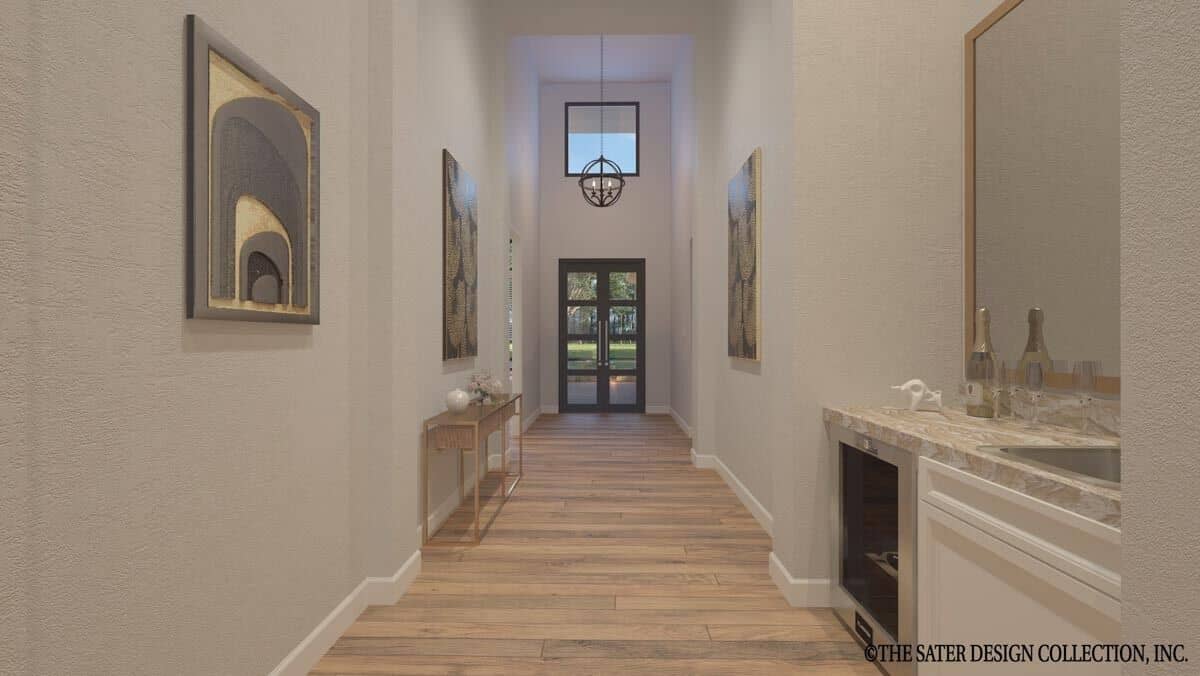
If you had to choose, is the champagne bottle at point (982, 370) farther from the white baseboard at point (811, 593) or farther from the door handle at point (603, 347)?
the door handle at point (603, 347)

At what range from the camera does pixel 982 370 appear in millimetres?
2291

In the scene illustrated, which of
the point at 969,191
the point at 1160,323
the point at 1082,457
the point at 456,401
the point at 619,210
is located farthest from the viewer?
the point at 619,210

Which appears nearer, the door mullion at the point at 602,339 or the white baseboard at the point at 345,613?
the white baseboard at the point at 345,613

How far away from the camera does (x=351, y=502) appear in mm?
2594

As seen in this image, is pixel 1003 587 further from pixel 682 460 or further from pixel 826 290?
pixel 682 460

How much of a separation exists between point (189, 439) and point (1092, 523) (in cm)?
201

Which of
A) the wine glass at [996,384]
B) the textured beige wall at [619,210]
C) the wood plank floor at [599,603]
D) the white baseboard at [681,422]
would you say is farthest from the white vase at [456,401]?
the textured beige wall at [619,210]

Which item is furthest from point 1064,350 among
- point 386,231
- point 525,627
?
point 386,231

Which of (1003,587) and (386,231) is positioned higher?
(386,231)

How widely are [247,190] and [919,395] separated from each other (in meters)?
2.46

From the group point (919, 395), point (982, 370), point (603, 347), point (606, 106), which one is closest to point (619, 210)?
point (606, 106)

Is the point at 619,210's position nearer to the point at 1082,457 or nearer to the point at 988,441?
the point at 988,441

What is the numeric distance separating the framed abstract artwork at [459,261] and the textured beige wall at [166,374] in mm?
1013

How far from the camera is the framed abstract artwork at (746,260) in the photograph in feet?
12.2
